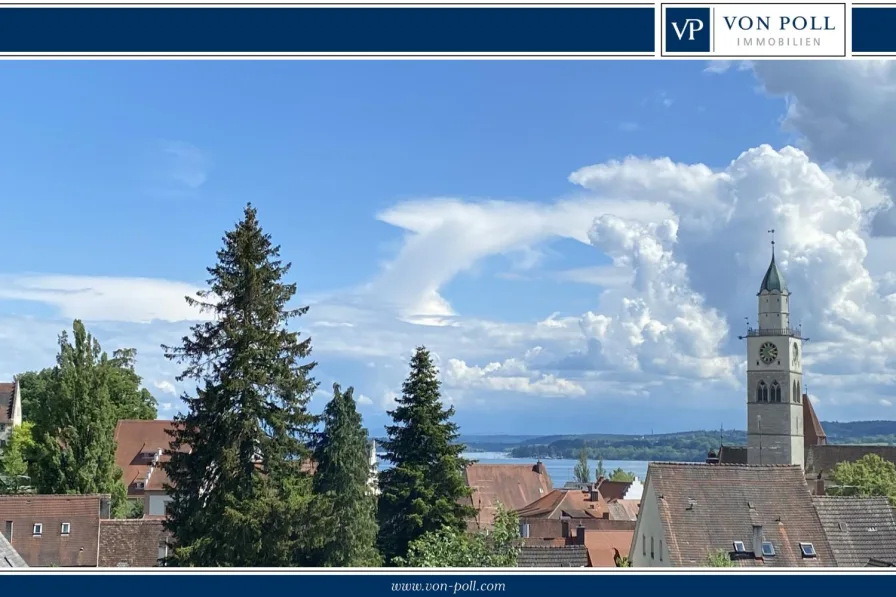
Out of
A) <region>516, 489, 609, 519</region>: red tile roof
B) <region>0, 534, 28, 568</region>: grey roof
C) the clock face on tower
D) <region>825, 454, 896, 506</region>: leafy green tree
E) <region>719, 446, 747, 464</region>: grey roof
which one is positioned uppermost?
the clock face on tower

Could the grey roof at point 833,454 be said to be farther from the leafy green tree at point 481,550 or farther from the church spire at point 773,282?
the leafy green tree at point 481,550

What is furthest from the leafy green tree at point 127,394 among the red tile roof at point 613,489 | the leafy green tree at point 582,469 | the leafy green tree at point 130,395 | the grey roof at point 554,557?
the leafy green tree at point 582,469

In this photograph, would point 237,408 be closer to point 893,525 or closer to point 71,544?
point 71,544

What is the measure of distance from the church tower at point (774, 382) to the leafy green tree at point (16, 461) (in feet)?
192

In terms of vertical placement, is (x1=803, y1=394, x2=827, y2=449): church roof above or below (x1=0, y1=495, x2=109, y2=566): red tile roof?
above

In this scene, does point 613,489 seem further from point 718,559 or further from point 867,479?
point 718,559

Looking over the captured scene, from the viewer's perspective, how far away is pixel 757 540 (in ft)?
90.7

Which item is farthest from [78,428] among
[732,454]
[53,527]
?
[732,454]

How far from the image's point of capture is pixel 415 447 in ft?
98.3

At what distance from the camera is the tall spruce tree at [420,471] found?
28953 millimetres

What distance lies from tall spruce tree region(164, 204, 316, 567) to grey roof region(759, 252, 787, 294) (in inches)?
3146

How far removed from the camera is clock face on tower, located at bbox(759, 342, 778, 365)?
9335cm

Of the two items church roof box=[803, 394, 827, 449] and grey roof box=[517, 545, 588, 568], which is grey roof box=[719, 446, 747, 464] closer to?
church roof box=[803, 394, 827, 449]

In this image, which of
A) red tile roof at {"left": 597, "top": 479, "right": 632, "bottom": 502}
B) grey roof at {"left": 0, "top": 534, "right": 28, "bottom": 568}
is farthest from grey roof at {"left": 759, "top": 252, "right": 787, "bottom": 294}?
grey roof at {"left": 0, "top": 534, "right": 28, "bottom": 568}
